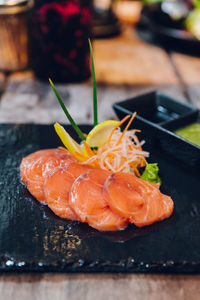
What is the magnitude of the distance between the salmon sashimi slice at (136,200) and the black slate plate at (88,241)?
1.7 inches

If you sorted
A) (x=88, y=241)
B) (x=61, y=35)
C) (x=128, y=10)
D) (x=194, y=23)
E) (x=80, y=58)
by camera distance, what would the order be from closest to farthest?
(x=88, y=241) < (x=61, y=35) < (x=80, y=58) < (x=194, y=23) < (x=128, y=10)

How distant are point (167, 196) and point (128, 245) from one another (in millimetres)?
349

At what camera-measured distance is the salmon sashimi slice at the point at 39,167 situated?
1748 mm

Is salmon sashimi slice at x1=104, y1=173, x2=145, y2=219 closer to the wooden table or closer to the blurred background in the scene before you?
the wooden table

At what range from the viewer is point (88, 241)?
1.49 metres

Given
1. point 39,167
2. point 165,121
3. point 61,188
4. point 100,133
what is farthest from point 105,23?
point 61,188

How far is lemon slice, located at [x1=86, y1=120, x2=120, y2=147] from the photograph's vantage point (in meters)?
1.83

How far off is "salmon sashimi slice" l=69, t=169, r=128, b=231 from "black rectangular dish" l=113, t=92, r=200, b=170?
561mm

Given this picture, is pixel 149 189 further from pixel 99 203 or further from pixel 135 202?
pixel 99 203

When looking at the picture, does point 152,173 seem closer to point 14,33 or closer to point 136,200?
point 136,200

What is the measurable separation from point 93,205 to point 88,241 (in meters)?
0.16

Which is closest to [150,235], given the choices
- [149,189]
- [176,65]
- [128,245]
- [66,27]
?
[128,245]

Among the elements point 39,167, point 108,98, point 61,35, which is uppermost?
point 61,35

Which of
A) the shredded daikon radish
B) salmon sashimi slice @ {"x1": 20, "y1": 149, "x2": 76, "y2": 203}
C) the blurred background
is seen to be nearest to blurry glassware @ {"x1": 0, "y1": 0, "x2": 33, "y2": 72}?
the blurred background
